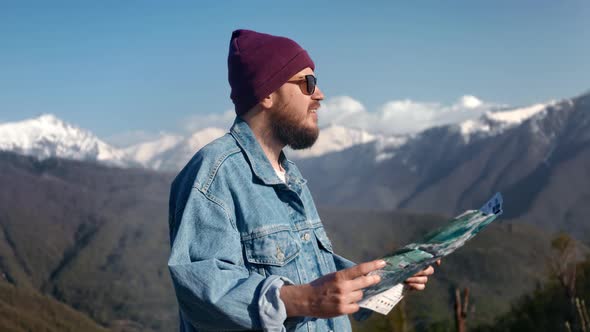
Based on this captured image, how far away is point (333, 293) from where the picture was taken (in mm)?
2979

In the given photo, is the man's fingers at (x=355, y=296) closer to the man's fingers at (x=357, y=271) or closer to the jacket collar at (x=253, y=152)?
the man's fingers at (x=357, y=271)

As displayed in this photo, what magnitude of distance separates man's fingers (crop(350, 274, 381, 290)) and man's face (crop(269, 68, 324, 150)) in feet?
3.99

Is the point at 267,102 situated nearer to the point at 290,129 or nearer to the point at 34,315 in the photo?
the point at 290,129

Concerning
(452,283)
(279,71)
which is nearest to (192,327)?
(279,71)

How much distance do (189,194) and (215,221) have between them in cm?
21

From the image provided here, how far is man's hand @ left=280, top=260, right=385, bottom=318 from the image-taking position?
2.97m

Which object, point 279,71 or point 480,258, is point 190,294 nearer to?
point 279,71

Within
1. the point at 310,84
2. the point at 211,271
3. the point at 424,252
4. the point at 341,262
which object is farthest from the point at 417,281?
the point at 211,271

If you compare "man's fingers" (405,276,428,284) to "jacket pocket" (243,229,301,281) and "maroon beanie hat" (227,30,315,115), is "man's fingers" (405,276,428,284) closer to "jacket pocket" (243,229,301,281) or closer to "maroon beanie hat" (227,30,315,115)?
"jacket pocket" (243,229,301,281)

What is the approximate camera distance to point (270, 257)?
11.6 ft

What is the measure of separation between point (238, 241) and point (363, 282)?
76 cm

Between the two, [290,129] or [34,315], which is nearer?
[290,129]

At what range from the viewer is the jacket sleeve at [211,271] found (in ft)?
10.2

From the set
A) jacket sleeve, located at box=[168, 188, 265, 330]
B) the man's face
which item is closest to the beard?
the man's face
